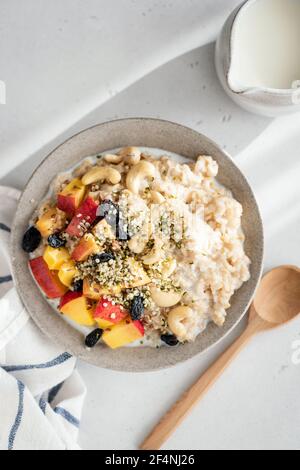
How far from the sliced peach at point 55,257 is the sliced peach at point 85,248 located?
30mm

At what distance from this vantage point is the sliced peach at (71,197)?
1.09 meters

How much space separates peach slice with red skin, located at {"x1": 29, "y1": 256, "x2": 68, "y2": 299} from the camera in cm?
113

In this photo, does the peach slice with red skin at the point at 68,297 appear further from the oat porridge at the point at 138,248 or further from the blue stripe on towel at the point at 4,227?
the blue stripe on towel at the point at 4,227

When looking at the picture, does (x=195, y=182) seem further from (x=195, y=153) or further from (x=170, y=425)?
(x=170, y=425)

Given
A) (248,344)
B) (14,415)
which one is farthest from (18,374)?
(248,344)

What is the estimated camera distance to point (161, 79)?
127cm

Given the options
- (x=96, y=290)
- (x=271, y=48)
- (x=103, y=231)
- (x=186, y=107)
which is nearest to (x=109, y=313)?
(x=96, y=290)

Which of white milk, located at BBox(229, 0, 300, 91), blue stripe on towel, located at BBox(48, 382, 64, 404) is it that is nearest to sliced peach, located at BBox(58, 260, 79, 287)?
blue stripe on towel, located at BBox(48, 382, 64, 404)

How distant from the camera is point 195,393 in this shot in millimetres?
1293

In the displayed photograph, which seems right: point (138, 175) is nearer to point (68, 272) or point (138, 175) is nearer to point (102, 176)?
point (102, 176)

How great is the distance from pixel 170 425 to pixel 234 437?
0.18m

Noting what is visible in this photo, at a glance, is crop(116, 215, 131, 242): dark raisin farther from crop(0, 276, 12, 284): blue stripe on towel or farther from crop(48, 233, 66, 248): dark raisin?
crop(0, 276, 12, 284): blue stripe on towel

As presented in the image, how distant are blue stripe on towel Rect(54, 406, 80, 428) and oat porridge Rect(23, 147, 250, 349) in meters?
0.23

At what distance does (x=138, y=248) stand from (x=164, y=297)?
4.5 inches
